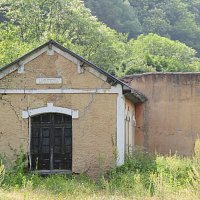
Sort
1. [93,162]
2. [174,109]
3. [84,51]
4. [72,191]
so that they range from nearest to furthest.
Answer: [72,191]
[93,162]
[174,109]
[84,51]

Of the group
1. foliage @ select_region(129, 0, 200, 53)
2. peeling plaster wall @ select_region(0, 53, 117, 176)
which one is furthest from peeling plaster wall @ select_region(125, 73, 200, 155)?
foliage @ select_region(129, 0, 200, 53)

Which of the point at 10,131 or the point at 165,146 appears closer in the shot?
the point at 10,131

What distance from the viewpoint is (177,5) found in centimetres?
7531

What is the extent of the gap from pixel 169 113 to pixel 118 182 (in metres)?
8.26

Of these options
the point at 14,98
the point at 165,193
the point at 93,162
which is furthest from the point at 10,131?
the point at 165,193

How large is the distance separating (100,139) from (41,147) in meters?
2.09

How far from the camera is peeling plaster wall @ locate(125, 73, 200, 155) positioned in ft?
74.0

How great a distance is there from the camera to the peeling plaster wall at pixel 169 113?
22547 millimetres

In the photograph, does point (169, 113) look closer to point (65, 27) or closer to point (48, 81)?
point (48, 81)

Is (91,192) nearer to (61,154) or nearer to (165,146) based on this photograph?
(61,154)

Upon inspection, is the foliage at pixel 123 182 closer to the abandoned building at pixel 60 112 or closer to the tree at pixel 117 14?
the abandoned building at pixel 60 112

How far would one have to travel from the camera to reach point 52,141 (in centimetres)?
1753

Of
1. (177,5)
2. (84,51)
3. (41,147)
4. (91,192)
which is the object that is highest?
(177,5)

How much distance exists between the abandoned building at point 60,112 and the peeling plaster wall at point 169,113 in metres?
5.64
